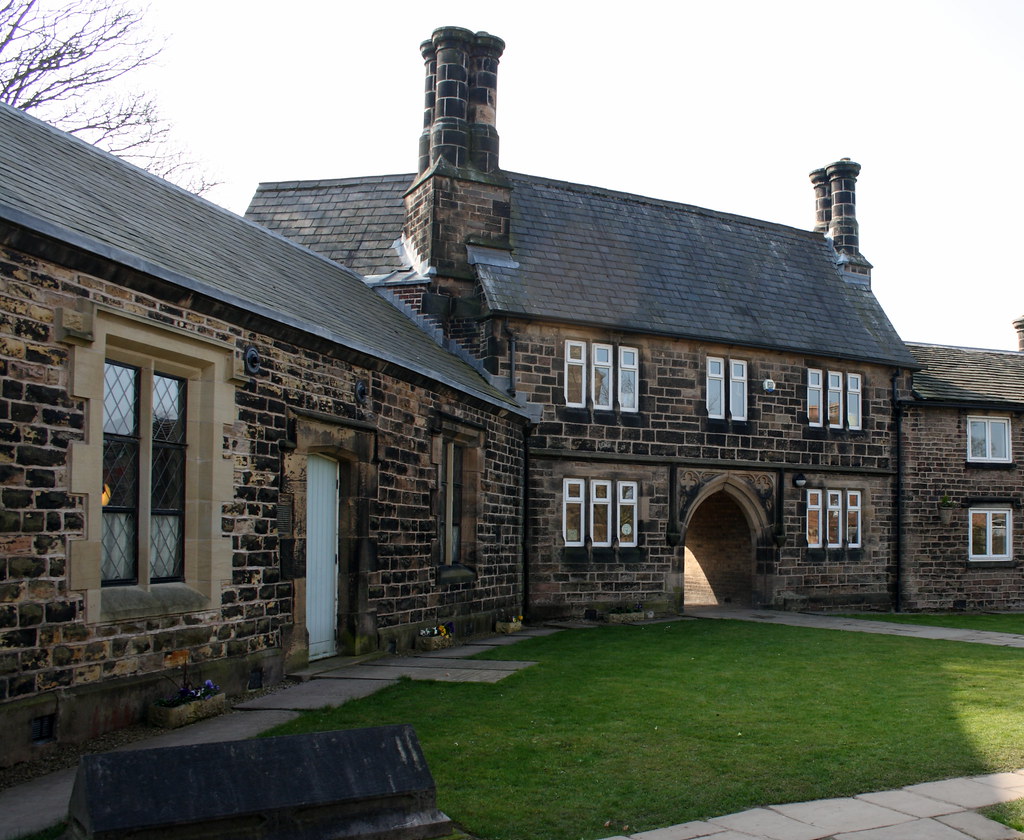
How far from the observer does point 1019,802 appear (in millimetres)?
5926

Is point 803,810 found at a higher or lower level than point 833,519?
lower

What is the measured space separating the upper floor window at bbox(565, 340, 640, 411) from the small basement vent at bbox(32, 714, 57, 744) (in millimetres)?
13151

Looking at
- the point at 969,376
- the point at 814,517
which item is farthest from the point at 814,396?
the point at 969,376

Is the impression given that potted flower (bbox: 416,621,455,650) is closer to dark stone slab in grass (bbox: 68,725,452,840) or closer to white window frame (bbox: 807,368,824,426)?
dark stone slab in grass (bbox: 68,725,452,840)

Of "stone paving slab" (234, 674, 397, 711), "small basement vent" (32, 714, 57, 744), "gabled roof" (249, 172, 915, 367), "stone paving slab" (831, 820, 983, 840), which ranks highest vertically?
"gabled roof" (249, 172, 915, 367)

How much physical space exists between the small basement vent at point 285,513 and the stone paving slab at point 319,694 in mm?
1506

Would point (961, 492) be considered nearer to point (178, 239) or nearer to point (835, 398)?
point (835, 398)

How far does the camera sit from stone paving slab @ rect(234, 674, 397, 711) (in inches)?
346

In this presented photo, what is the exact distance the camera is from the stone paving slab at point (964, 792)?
5.98 meters

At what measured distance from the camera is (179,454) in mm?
8977

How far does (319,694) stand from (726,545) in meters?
15.1

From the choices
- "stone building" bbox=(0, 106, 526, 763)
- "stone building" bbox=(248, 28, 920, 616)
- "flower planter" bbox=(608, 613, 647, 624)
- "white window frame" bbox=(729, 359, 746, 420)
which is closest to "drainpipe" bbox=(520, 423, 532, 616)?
"stone building" bbox=(248, 28, 920, 616)

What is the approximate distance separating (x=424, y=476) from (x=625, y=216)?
1108 cm

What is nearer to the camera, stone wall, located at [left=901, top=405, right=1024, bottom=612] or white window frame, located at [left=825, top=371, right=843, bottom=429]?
white window frame, located at [left=825, top=371, right=843, bottom=429]
